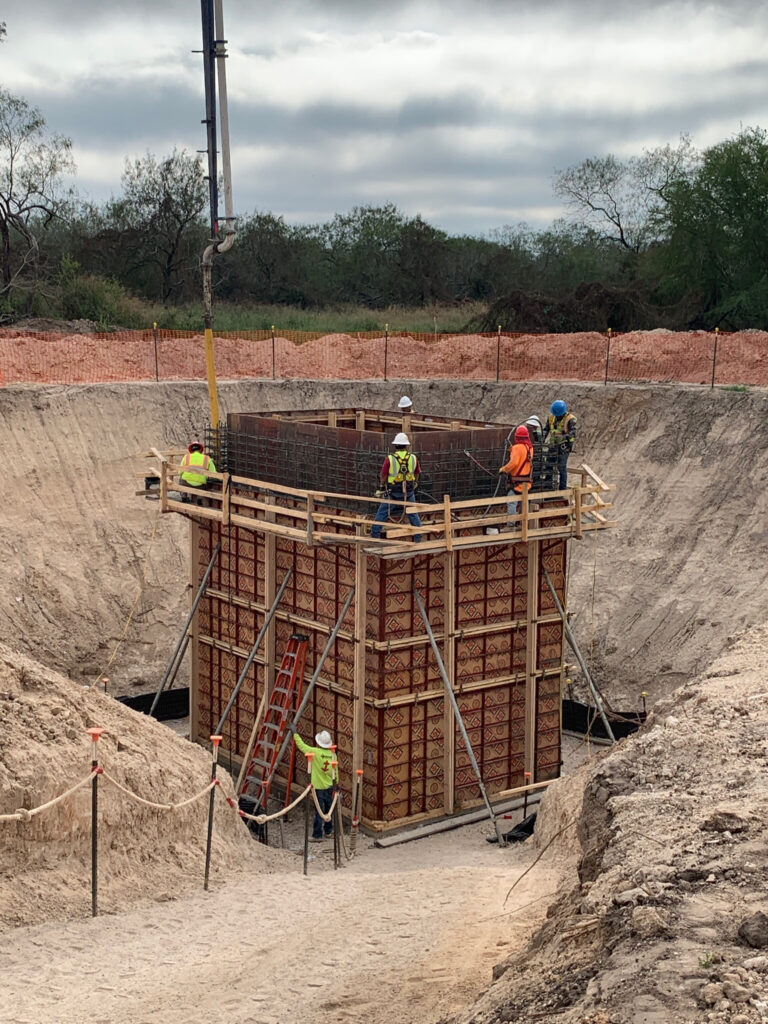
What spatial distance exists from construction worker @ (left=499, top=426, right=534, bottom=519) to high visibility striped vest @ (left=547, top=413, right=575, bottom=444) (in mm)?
1211

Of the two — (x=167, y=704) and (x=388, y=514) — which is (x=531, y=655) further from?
(x=167, y=704)

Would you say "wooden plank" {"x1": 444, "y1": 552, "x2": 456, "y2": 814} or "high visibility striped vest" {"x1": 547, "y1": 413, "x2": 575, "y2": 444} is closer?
"wooden plank" {"x1": 444, "y1": 552, "x2": 456, "y2": 814}

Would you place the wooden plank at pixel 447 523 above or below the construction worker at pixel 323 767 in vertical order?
above

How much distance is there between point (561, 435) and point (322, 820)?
7.01 m

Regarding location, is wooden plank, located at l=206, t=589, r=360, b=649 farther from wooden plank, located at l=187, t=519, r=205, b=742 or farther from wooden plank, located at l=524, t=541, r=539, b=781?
wooden plank, located at l=524, t=541, r=539, b=781

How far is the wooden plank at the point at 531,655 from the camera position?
57.8 ft

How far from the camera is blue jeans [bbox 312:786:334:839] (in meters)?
15.8

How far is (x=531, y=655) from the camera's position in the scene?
17797mm

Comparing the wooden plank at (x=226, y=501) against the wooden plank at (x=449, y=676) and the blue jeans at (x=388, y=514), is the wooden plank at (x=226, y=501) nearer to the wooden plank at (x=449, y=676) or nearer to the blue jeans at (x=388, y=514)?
the blue jeans at (x=388, y=514)

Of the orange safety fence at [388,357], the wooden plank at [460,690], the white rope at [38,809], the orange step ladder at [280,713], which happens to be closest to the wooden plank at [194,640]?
the orange step ladder at [280,713]

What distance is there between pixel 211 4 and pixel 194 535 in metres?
8.77

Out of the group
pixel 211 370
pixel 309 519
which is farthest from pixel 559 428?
pixel 211 370

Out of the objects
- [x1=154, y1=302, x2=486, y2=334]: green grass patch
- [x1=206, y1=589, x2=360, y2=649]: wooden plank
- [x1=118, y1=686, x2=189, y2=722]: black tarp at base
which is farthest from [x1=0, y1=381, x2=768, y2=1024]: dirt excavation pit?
[x1=154, y1=302, x2=486, y2=334]: green grass patch

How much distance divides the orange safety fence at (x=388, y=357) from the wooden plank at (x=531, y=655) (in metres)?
13.5
